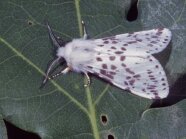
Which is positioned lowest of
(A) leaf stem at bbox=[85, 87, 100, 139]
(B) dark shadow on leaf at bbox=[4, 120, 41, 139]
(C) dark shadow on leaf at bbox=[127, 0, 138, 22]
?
(B) dark shadow on leaf at bbox=[4, 120, 41, 139]

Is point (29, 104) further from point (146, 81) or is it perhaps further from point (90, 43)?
point (146, 81)

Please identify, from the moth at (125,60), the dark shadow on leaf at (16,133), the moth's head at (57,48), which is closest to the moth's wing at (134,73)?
the moth at (125,60)

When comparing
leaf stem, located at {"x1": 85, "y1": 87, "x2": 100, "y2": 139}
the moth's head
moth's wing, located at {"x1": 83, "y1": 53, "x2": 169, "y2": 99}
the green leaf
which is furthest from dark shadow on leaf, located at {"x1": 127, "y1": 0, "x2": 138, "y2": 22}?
leaf stem, located at {"x1": 85, "y1": 87, "x2": 100, "y2": 139}

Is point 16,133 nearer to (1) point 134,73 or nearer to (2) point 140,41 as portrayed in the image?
(1) point 134,73

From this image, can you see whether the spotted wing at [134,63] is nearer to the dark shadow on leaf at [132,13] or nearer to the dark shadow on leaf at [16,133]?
the dark shadow on leaf at [132,13]

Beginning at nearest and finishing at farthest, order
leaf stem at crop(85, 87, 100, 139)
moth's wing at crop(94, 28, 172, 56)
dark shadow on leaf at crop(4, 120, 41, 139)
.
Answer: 1. leaf stem at crop(85, 87, 100, 139)
2. moth's wing at crop(94, 28, 172, 56)
3. dark shadow on leaf at crop(4, 120, 41, 139)

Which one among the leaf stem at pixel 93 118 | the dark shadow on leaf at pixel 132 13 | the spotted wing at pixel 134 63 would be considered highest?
the dark shadow on leaf at pixel 132 13

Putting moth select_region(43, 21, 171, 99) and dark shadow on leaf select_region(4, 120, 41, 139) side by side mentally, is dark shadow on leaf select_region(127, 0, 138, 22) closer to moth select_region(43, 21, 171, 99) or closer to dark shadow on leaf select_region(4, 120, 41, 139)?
moth select_region(43, 21, 171, 99)
